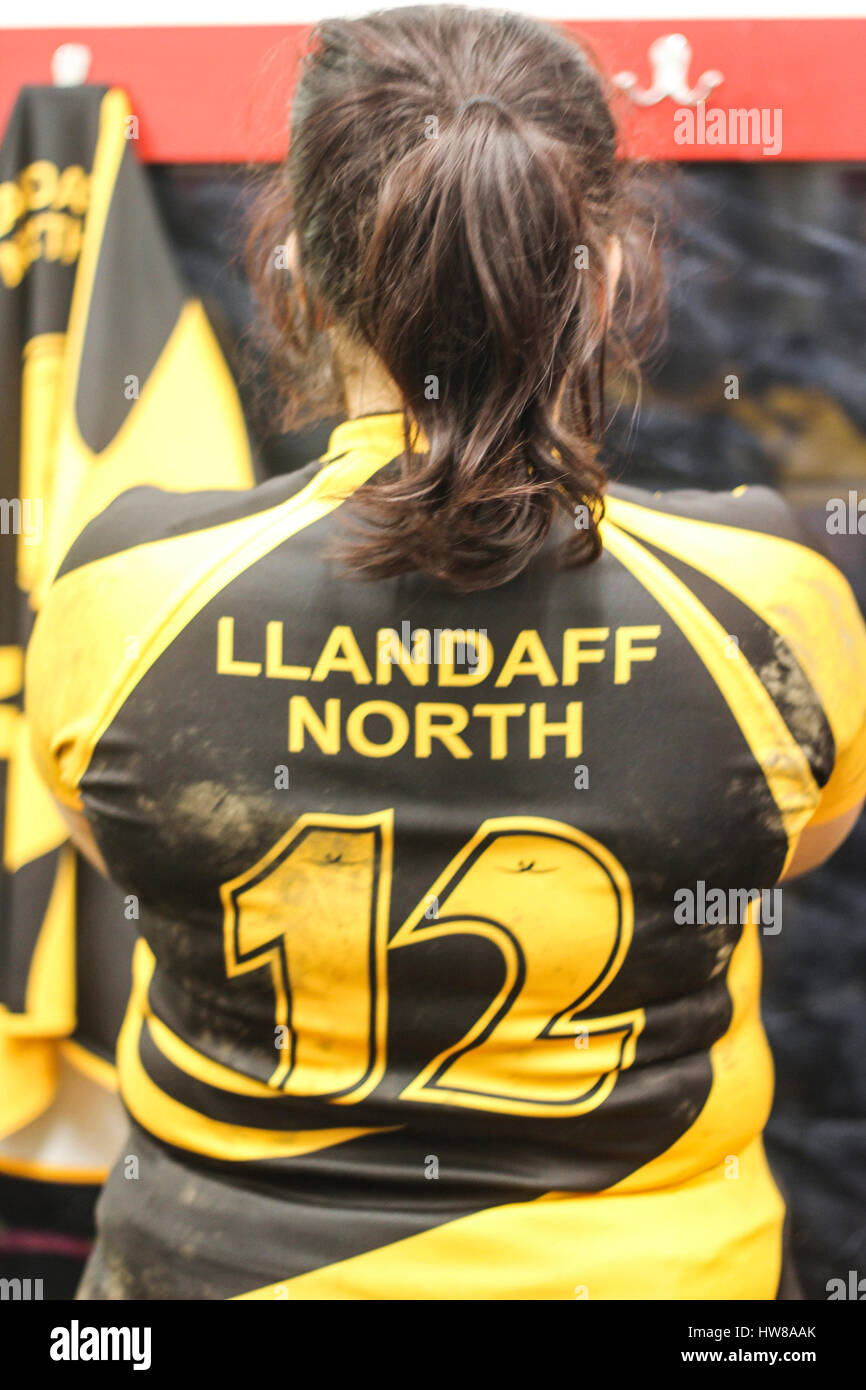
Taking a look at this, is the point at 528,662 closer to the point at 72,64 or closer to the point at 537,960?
the point at 537,960

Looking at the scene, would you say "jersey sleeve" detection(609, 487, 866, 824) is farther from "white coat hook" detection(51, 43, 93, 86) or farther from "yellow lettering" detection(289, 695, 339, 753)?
"white coat hook" detection(51, 43, 93, 86)

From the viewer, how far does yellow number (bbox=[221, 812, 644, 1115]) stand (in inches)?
24.1

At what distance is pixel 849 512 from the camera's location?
1106 mm

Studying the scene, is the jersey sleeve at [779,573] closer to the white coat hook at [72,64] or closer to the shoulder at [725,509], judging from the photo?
the shoulder at [725,509]

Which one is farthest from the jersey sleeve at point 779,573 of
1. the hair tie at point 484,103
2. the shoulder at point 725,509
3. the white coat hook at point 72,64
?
the white coat hook at point 72,64

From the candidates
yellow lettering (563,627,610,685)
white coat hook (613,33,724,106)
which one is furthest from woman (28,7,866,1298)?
white coat hook (613,33,724,106)

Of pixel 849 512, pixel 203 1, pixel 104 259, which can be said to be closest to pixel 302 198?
pixel 104 259

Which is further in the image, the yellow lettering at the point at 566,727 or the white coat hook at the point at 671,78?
the white coat hook at the point at 671,78

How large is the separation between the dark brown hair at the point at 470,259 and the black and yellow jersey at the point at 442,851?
1.6 inches

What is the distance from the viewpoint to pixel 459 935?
0.62 meters

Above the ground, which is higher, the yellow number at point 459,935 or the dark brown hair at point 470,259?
the dark brown hair at point 470,259

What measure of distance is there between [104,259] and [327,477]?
524 mm

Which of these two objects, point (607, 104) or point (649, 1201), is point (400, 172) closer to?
point (607, 104)

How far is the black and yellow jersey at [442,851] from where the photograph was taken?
0.60 m
